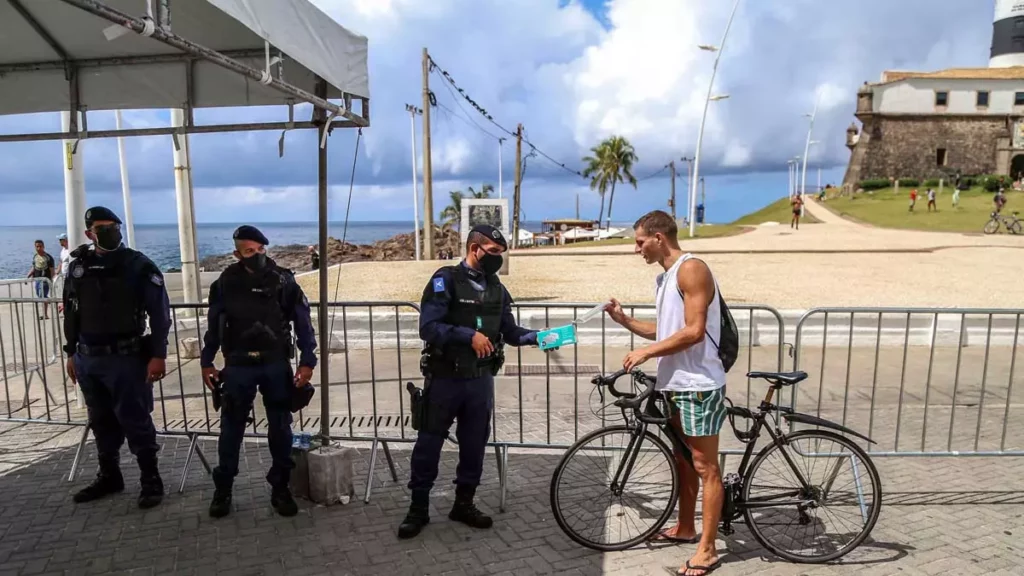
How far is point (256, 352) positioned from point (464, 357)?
1309mm

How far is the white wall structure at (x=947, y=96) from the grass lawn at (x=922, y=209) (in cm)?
1380

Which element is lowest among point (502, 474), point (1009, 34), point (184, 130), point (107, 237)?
point (502, 474)

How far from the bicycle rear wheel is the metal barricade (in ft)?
1.70

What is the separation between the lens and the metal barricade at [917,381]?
15.7 feet

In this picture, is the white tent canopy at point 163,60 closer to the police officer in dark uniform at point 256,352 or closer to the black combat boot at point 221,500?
the police officer in dark uniform at point 256,352

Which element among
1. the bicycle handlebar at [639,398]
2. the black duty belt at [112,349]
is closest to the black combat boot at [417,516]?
the bicycle handlebar at [639,398]

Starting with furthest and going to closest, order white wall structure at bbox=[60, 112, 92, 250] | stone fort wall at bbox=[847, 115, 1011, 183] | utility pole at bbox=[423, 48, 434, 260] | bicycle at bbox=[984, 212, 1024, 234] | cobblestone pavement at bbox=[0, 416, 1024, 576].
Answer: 1. stone fort wall at bbox=[847, 115, 1011, 183]
2. bicycle at bbox=[984, 212, 1024, 234]
3. utility pole at bbox=[423, 48, 434, 260]
4. white wall structure at bbox=[60, 112, 92, 250]
5. cobblestone pavement at bbox=[0, 416, 1024, 576]

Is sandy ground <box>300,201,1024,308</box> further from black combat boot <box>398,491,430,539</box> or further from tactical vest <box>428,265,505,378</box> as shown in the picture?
tactical vest <box>428,265,505,378</box>

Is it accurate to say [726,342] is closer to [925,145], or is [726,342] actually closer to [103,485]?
[103,485]

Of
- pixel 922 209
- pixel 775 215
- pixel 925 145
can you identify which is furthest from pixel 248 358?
pixel 925 145

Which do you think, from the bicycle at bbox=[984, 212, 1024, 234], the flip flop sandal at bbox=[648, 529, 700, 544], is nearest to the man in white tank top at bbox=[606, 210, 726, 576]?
the flip flop sandal at bbox=[648, 529, 700, 544]

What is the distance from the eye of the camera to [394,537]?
4.02 metres

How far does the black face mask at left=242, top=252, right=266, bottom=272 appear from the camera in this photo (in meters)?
4.08

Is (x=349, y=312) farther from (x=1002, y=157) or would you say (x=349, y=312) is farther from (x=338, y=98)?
(x=1002, y=157)
